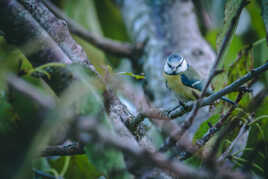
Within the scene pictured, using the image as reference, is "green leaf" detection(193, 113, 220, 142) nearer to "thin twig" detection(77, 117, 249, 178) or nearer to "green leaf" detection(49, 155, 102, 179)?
"green leaf" detection(49, 155, 102, 179)

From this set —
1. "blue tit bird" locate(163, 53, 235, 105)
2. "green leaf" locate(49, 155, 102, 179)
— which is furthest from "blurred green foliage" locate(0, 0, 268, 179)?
"blue tit bird" locate(163, 53, 235, 105)

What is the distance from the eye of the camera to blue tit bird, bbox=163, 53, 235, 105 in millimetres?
1653

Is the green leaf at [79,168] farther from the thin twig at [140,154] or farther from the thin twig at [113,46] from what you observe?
the thin twig at [113,46]

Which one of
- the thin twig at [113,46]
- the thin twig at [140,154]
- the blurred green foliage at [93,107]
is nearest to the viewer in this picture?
the thin twig at [140,154]

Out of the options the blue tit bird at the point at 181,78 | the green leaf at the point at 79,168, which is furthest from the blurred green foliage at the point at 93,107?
the blue tit bird at the point at 181,78

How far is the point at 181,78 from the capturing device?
→ 1732mm

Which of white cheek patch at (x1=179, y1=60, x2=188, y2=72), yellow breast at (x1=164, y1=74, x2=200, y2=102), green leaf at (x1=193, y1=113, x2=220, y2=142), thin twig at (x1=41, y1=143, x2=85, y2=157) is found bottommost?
thin twig at (x1=41, y1=143, x2=85, y2=157)

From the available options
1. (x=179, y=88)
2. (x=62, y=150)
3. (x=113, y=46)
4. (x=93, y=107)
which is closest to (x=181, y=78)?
(x=179, y=88)

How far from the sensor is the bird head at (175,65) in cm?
173

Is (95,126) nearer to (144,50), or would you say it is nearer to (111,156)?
(111,156)

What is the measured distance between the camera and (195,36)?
195 centimetres

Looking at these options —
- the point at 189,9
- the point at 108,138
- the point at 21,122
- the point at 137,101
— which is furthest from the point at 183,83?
the point at 108,138

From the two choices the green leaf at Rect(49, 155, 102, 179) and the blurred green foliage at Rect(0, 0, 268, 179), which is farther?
the green leaf at Rect(49, 155, 102, 179)

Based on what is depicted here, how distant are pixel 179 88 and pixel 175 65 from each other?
6.1 inches
